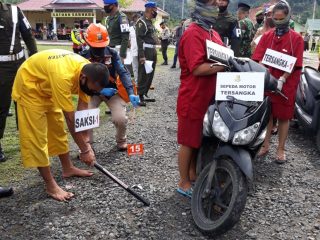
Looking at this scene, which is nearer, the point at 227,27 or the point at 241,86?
the point at 241,86

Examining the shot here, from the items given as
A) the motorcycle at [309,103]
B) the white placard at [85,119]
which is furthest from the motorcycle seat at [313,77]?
the white placard at [85,119]

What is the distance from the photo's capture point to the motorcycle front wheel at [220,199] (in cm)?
279

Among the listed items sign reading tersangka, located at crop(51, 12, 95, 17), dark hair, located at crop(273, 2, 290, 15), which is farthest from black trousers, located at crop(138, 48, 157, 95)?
sign reading tersangka, located at crop(51, 12, 95, 17)

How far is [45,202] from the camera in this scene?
3475 millimetres

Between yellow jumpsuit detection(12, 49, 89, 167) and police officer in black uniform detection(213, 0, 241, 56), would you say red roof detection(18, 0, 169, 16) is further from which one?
yellow jumpsuit detection(12, 49, 89, 167)

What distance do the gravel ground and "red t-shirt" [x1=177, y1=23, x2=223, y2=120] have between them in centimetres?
91

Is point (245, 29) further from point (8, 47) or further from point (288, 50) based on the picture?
point (8, 47)

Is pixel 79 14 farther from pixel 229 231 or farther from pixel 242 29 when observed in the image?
pixel 229 231

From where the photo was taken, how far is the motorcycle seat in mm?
5234

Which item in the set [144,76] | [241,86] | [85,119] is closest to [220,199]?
[241,86]

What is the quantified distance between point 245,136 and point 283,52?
1.82m

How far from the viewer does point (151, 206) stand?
11.2 feet

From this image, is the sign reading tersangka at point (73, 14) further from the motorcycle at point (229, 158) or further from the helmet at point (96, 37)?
the motorcycle at point (229, 158)

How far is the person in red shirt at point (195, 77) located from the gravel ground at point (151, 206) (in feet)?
1.68
